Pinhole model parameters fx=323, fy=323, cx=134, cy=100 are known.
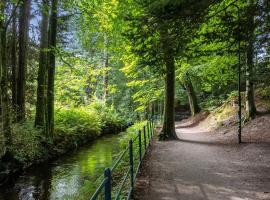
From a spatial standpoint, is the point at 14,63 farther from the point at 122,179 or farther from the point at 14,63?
the point at 122,179

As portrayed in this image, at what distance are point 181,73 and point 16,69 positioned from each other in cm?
1160

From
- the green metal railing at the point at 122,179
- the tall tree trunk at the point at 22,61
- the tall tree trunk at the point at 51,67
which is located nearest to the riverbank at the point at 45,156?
the tall tree trunk at the point at 51,67

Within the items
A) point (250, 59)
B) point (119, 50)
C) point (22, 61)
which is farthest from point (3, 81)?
point (250, 59)

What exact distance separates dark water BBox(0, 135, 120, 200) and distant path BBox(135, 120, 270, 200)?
1.63m

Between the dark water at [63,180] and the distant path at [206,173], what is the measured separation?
1.63 meters

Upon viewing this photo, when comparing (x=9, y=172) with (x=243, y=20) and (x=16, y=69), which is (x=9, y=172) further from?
(x=243, y=20)

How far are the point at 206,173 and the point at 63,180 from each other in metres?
4.60

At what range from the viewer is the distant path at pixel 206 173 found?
22.4 ft

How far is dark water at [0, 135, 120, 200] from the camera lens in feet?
28.5

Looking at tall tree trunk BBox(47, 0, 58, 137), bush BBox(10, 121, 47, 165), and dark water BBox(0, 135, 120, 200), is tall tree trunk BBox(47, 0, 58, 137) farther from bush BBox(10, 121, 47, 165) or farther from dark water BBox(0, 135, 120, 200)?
dark water BBox(0, 135, 120, 200)

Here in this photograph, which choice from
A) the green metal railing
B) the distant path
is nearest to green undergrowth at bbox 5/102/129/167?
the green metal railing

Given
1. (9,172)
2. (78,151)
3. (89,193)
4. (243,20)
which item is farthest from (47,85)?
(243,20)

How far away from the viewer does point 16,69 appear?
15.7 meters

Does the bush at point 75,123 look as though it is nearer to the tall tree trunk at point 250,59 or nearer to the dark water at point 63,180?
the dark water at point 63,180
